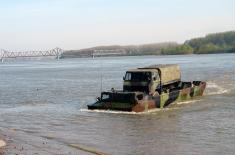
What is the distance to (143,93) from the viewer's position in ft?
98.9

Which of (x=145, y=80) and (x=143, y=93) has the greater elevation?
(x=145, y=80)

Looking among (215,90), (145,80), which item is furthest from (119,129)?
(215,90)

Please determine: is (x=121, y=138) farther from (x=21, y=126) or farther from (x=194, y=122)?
(x=21, y=126)

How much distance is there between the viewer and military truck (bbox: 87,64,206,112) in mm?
29906

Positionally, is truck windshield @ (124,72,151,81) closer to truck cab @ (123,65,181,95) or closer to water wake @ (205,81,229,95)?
truck cab @ (123,65,181,95)

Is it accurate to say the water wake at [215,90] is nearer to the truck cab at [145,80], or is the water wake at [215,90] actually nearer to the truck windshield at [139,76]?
the truck cab at [145,80]

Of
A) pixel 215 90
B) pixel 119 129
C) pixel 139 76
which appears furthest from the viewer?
pixel 215 90

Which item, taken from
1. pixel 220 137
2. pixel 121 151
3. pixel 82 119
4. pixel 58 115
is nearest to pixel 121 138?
pixel 121 151

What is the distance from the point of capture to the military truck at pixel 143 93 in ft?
98.1

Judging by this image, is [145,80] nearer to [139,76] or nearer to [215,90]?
[139,76]

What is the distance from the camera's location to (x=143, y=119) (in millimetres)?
27828

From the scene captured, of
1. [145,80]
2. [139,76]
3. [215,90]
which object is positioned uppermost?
[139,76]

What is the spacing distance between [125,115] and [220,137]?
9.13 meters

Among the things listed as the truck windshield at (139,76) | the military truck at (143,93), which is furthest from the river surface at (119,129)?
the truck windshield at (139,76)
